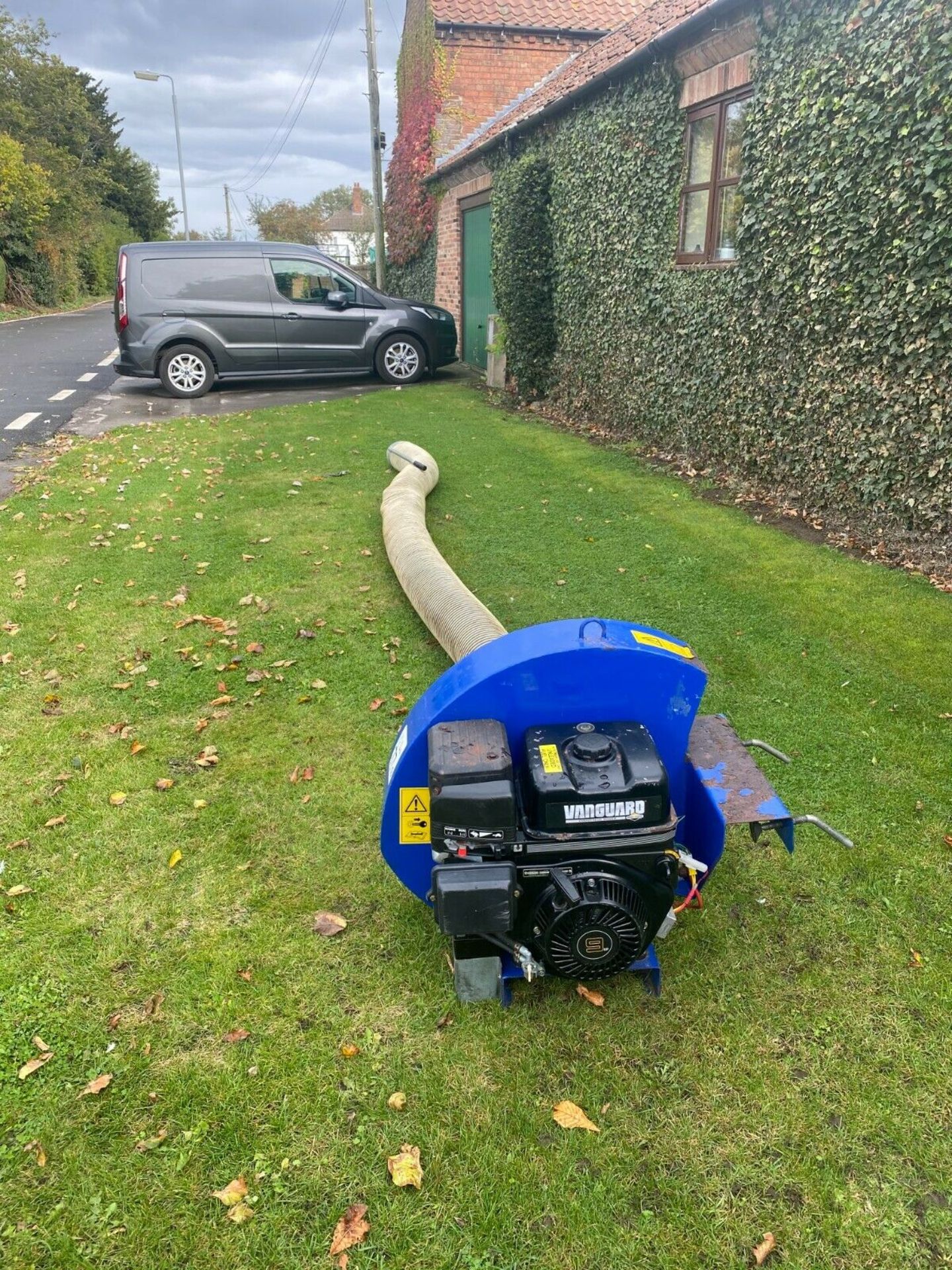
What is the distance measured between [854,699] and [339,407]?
379 inches

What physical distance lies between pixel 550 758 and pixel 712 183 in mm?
7632

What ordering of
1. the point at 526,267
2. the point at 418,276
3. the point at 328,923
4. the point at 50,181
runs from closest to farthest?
the point at 328,923 < the point at 526,267 < the point at 418,276 < the point at 50,181

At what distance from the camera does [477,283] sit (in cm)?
1574

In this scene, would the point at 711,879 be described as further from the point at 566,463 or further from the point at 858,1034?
the point at 566,463

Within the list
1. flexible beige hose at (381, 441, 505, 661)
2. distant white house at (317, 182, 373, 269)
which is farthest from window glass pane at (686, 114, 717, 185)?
distant white house at (317, 182, 373, 269)

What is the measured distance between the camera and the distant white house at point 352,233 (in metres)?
55.7

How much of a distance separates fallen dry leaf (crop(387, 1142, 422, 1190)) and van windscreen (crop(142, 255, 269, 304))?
1263 cm

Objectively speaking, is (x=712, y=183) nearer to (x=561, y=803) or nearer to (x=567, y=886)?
(x=561, y=803)

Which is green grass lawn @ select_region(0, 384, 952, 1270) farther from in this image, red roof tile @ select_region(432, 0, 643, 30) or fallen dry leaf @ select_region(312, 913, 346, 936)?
red roof tile @ select_region(432, 0, 643, 30)

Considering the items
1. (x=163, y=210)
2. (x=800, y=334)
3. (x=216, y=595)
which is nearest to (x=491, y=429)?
(x=800, y=334)

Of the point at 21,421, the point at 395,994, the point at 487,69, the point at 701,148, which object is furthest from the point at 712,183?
the point at 487,69

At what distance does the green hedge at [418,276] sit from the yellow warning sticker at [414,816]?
57.3 ft

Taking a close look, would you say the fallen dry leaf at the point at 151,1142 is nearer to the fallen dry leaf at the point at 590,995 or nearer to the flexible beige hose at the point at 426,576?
the fallen dry leaf at the point at 590,995

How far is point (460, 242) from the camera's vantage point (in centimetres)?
1658
